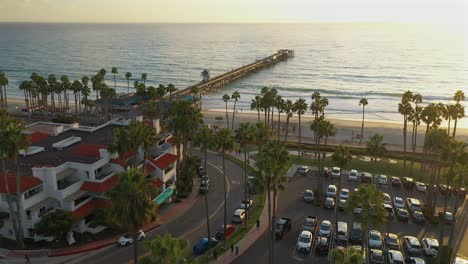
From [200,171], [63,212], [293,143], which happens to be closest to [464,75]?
[293,143]

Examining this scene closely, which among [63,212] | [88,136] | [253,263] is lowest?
[253,263]

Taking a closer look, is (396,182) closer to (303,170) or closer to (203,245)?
(303,170)

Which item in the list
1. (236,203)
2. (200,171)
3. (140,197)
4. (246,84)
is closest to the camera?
(140,197)

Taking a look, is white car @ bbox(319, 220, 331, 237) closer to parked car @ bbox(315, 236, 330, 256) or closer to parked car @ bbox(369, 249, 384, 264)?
parked car @ bbox(315, 236, 330, 256)

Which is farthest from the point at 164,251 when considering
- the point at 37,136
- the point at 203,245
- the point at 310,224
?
the point at 37,136

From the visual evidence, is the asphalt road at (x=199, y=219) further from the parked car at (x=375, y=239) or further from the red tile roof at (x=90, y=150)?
the parked car at (x=375, y=239)

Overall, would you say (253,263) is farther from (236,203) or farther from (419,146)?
(419,146)
